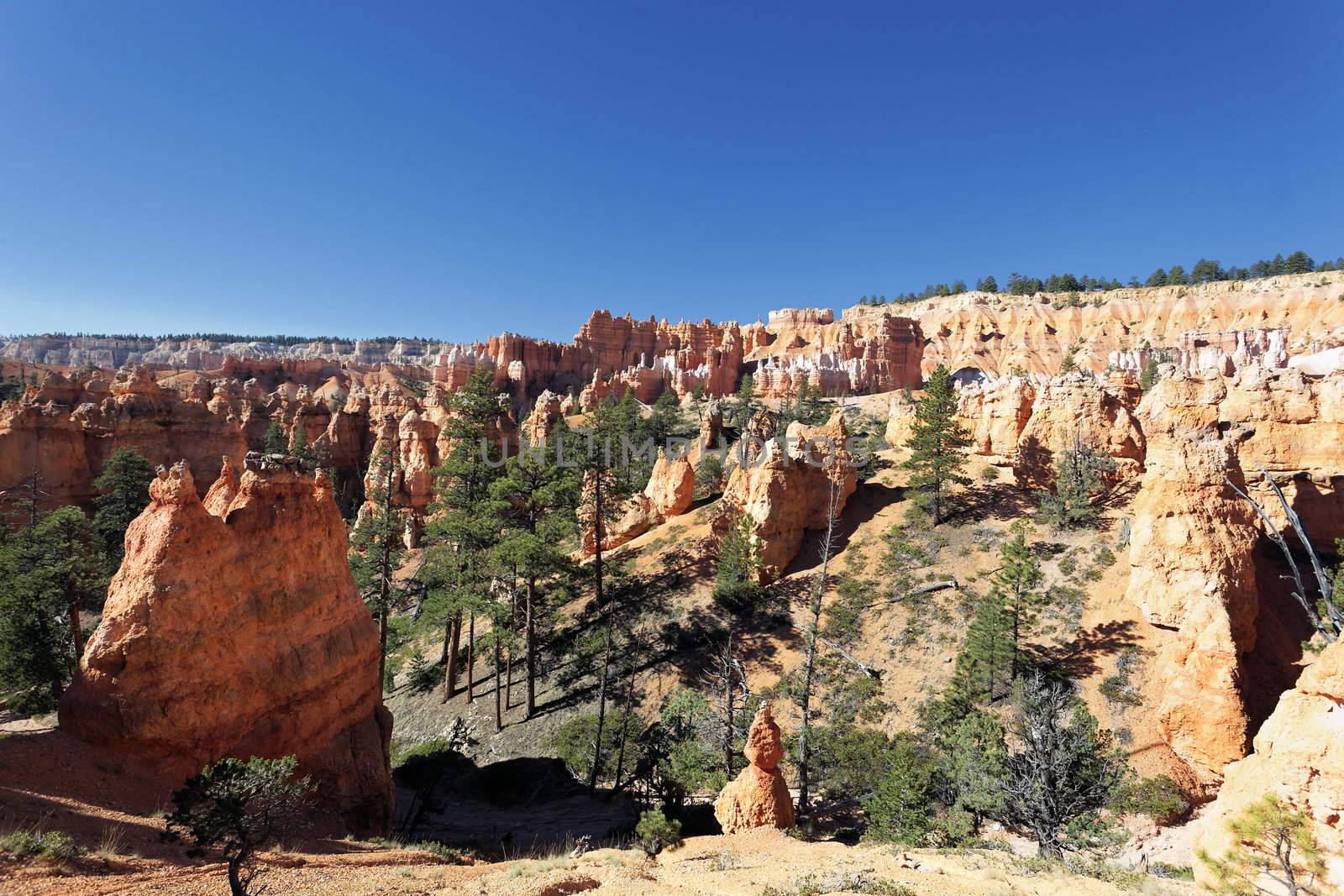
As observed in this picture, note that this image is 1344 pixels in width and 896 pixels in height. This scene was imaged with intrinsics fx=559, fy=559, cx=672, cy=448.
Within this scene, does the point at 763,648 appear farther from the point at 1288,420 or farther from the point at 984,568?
the point at 1288,420

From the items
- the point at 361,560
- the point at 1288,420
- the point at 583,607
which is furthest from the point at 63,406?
the point at 1288,420

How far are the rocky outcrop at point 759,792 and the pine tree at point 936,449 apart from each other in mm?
18716

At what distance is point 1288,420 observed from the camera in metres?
22.8

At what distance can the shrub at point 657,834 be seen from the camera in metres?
13.4

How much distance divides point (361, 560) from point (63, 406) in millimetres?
37808

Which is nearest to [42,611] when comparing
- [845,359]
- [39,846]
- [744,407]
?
[39,846]

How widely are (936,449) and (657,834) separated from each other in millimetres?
23324

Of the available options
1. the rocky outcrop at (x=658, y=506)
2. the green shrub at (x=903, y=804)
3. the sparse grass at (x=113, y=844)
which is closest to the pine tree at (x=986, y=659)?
the green shrub at (x=903, y=804)

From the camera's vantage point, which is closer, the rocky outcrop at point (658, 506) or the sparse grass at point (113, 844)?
the sparse grass at point (113, 844)

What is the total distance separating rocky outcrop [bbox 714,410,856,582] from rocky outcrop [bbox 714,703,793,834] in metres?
13.3

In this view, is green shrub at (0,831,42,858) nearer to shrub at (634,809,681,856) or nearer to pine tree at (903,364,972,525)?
shrub at (634,809,681,856)

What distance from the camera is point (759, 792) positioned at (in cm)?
1500

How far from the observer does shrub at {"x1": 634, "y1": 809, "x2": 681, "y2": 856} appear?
1345cm

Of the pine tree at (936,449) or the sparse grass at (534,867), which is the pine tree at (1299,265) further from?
the sparse grass at (534,867)
